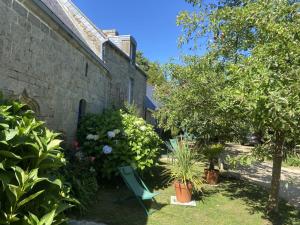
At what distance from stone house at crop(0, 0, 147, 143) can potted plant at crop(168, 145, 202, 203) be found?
3.06 metres

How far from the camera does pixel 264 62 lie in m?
4.92

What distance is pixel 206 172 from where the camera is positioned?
33.3 feet

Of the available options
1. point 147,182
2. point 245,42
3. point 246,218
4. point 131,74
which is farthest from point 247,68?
point 131,74

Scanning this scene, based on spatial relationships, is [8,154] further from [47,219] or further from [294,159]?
[294,159]

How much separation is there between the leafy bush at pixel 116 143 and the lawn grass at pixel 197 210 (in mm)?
730

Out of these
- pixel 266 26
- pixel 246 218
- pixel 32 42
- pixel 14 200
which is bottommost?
pixel 246 218

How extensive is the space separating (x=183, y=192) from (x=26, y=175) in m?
4.84

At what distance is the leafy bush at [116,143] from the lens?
8375 millimetres

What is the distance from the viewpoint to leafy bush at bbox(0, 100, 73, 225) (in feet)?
10.6

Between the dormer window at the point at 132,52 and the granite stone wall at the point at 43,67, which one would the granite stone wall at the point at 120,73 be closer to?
the dormer window at the point at 132,52

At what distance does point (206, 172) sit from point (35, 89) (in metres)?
6.02

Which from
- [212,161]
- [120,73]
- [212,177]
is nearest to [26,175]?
[212,177]

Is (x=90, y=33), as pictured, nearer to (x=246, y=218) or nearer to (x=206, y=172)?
(x=206, y=172)

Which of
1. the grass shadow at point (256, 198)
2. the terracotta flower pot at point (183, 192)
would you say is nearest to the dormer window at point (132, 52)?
the grass shadow at point (256, 198)
